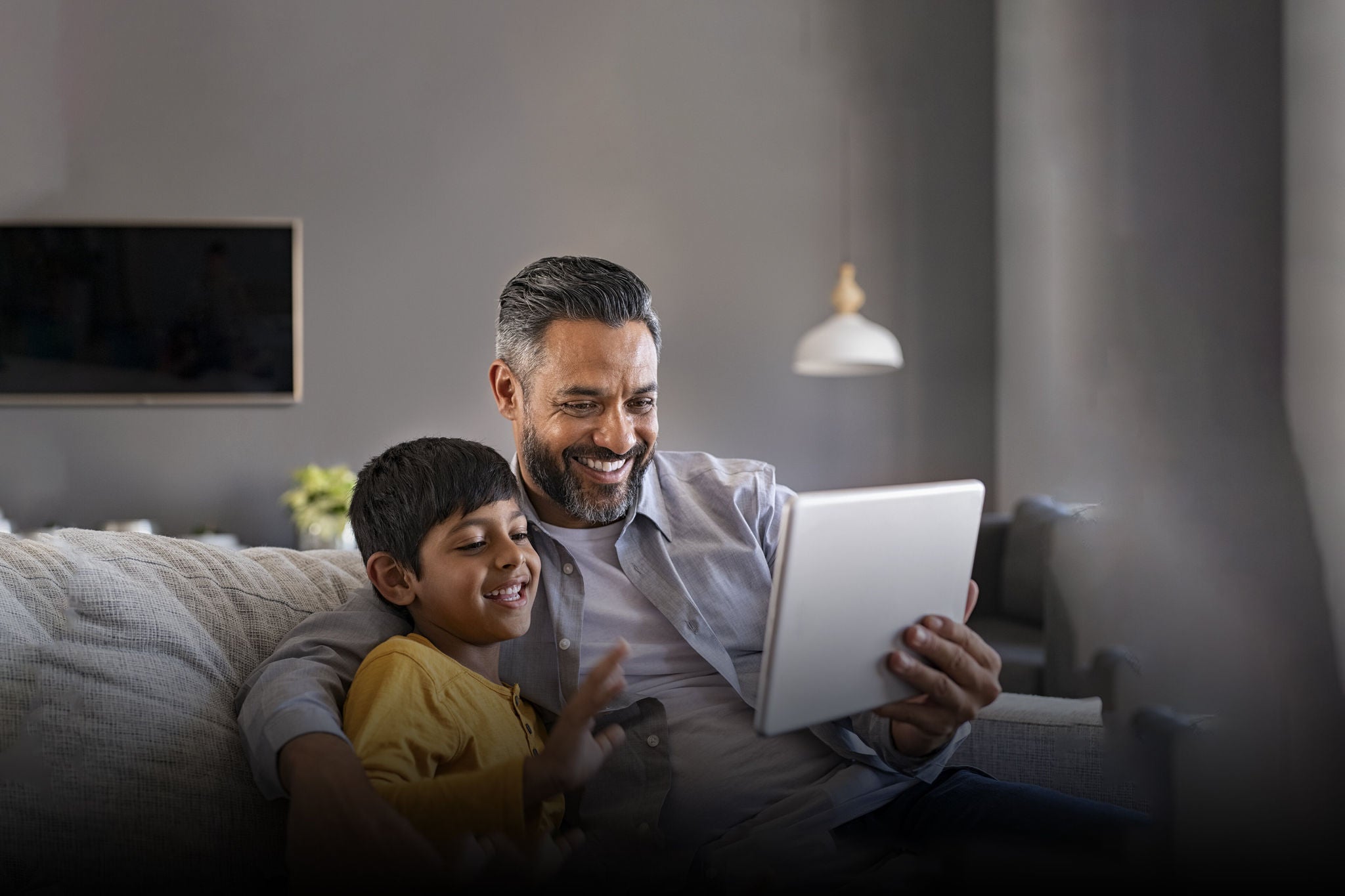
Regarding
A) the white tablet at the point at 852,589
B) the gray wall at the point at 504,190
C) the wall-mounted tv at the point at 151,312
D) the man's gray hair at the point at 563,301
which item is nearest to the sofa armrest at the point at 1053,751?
the white tablet at the point at 852,589

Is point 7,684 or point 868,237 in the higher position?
point 868,237

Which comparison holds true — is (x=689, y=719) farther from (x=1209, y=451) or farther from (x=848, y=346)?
(x=848, y=346)

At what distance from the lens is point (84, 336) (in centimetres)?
353

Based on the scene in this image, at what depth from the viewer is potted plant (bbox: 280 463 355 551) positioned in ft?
10.3

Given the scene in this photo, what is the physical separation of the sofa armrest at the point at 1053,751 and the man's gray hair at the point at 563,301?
680mm

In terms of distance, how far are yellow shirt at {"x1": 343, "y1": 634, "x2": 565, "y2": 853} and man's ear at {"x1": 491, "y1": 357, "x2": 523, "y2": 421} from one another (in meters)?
0.39

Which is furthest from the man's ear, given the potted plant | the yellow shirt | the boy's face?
the potted plant

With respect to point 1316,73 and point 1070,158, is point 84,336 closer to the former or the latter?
point 1070,158

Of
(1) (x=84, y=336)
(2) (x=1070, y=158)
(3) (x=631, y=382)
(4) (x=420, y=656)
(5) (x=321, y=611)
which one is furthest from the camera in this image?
(1) (x=84, y=336)

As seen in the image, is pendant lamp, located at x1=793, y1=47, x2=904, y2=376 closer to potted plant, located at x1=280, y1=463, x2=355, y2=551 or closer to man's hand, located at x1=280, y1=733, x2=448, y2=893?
potted plant, located at x1=280, y1=463, x2=355, y2=551

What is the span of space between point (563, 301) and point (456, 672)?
49cm

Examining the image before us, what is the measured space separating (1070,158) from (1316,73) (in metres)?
0.70

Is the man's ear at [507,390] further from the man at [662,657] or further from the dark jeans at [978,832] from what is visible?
the dark jeans at [978,832]

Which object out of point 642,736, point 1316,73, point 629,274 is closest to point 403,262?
point 629,274
